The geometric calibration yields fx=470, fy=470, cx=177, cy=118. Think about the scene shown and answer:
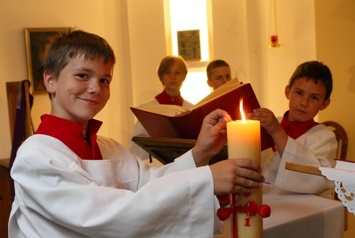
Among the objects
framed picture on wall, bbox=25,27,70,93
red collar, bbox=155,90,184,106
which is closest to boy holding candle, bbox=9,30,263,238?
red collar, bbox=155,90,184,106

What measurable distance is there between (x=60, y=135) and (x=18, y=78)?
2.89 m

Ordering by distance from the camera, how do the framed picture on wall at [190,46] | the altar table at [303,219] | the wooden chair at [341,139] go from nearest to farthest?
the altar table at [303,219]
the wooden chair at [341,139]
the framed picture on wall at [190,46]

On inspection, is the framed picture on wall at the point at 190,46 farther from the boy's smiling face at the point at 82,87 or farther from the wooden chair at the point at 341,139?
the boy's smiling face at the point at 82,87

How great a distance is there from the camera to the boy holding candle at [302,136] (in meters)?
1.55

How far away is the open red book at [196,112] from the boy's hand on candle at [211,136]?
16 centimetres

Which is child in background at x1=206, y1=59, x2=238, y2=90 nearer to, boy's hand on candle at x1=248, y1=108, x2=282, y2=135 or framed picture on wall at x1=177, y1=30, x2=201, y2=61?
framed picture on wall at x1=177, y1=30, x2=201, y2=61

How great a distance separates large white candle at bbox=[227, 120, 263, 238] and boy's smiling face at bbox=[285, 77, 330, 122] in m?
1.06

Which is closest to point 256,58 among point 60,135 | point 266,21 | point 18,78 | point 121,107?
point 266,21

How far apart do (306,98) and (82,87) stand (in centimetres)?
106

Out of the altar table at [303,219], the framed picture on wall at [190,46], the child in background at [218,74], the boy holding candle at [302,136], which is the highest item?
the framed picture on wall at [190,46]

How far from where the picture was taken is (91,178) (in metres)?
1.09

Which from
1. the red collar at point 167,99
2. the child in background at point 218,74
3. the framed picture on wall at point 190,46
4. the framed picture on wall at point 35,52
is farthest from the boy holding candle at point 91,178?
the framed picture on wall at point 190,46

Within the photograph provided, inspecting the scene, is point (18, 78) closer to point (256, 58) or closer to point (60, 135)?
point (256, 58)

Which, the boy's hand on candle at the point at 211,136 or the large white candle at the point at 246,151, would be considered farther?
the boy's hand on candle at the point at 211,136
